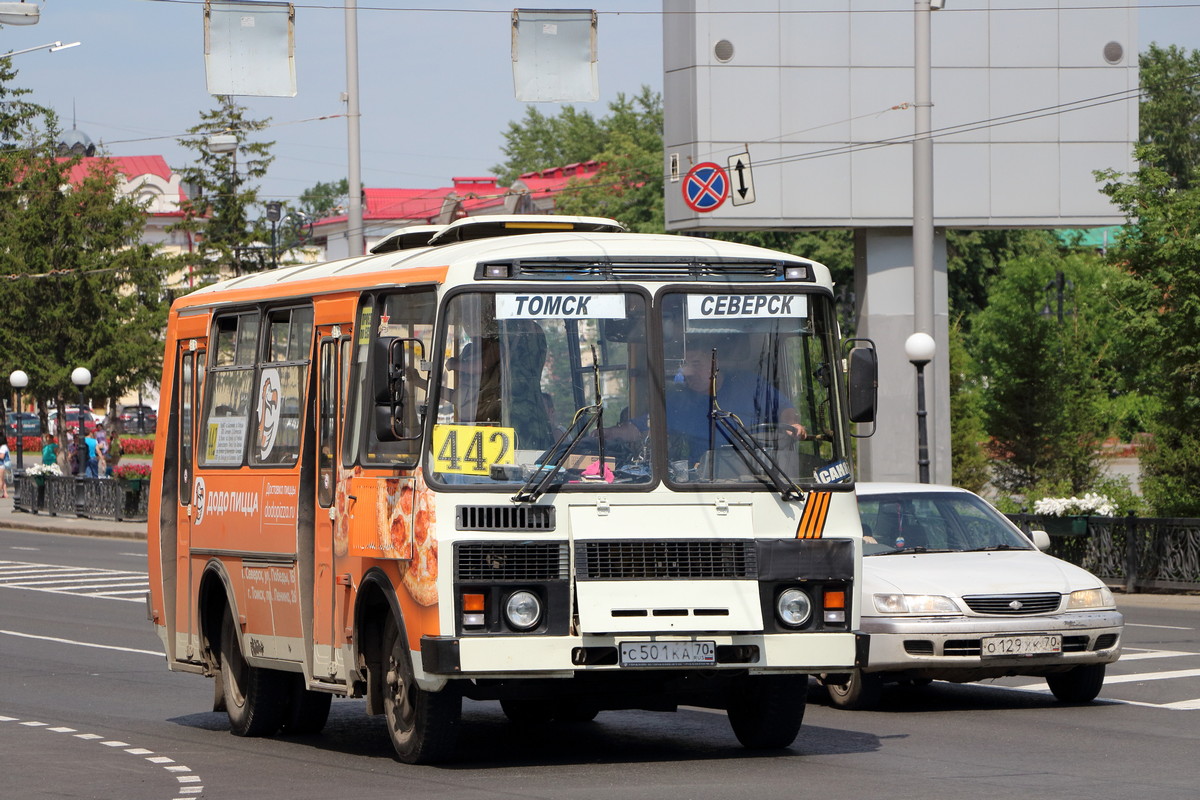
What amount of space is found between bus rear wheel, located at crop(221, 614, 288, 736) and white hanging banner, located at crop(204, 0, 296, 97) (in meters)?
12.1

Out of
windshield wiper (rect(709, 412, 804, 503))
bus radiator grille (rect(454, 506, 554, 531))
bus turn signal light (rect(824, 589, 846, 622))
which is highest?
windshield wiper (rect(709, 412, 804, 503))

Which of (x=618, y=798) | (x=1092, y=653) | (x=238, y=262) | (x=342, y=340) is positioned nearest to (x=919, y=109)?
(x=1092, y=653)

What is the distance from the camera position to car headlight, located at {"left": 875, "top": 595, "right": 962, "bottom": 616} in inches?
499

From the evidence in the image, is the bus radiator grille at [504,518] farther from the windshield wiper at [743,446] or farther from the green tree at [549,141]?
the green tree at [549,141]

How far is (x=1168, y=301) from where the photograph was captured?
24.6 m

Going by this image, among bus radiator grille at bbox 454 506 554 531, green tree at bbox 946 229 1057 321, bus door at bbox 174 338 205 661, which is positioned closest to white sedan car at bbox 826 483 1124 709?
bus radiator grille at bbox 454 506 554 531

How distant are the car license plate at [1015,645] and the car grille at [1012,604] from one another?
185 millimetres

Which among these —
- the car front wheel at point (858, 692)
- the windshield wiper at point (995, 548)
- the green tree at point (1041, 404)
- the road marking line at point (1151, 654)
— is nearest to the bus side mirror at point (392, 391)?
the car front wheel at point (858, 692)

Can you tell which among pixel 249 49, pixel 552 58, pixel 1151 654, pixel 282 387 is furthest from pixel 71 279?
pixel 282 387

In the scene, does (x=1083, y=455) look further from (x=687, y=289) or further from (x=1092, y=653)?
(x=687, y=289)

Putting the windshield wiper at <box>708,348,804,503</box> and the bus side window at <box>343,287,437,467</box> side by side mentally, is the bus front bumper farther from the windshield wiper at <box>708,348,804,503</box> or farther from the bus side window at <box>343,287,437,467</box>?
the bus side window at <box>343,287,437,467</box>

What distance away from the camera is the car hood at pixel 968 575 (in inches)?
503

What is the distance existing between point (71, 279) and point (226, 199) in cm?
575

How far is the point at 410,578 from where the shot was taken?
1004 centimetres
